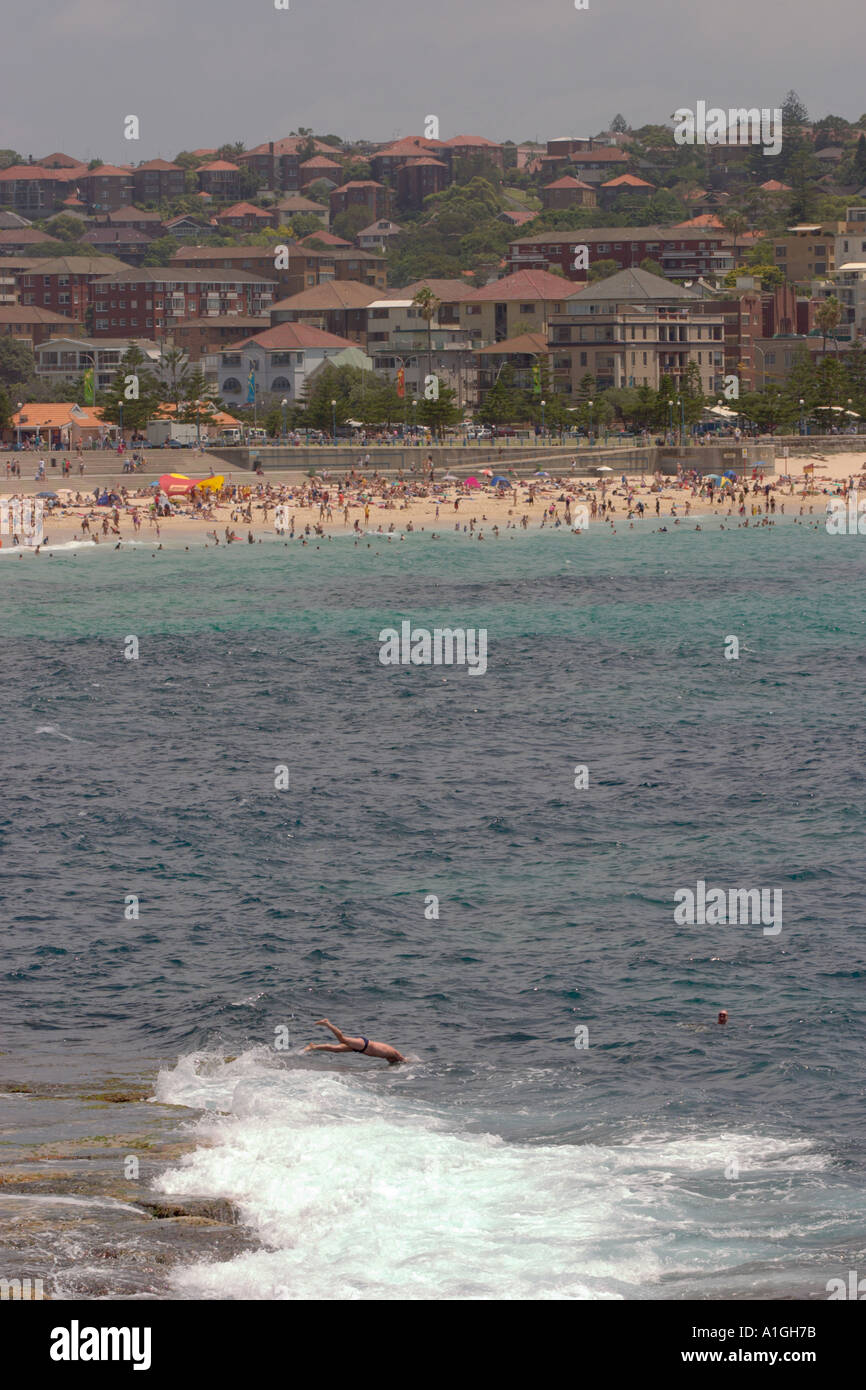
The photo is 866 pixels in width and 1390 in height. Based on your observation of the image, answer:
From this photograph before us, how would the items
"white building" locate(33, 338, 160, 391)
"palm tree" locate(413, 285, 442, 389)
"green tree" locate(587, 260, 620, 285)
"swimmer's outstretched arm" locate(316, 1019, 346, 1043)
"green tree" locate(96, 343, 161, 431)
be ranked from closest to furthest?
"swimmer's outstretched arm" locate(316, 1019, 346, 1043), "green tree" locate(96, 343, 161, 431), "palm tree" locate(413, 285, 442, 389), "white building" locate(33, 338, 160, 391), "green tree" locate(587, 260, 620, 285)

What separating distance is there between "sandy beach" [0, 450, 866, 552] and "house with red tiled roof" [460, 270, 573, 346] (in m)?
47.1

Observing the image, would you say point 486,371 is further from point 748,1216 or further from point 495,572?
point 748,1216

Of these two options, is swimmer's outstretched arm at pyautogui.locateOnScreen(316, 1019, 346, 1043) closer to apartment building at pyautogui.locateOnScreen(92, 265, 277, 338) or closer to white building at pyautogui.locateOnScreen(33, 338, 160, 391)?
white building at pyautogui.locateOnScreen(33, 338, 160, 391)

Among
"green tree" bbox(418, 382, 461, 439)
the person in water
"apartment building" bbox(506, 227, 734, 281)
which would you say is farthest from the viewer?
"apartment building" bbox(506, 227, 734, 281)

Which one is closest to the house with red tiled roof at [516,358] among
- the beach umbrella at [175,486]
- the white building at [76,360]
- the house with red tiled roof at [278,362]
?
the house with red tiled roof at [278,362]

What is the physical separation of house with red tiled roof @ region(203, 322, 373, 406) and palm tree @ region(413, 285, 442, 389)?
594 cm

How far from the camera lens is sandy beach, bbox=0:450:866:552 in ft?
301

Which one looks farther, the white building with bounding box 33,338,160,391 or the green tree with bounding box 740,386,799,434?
the white building with bounding box 33,338,160,391

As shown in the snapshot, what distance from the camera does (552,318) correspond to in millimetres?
146250

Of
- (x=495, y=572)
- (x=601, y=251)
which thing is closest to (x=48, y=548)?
(x=495, y=572)

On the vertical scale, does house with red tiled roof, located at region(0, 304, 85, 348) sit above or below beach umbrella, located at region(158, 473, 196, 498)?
above

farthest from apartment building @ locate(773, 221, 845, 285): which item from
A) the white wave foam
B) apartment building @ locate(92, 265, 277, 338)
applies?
the white wave foam

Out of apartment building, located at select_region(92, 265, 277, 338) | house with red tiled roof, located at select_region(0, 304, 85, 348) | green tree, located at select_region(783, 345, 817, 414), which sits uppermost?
apartment building, located at select_region(92, 265, 277, 338)
